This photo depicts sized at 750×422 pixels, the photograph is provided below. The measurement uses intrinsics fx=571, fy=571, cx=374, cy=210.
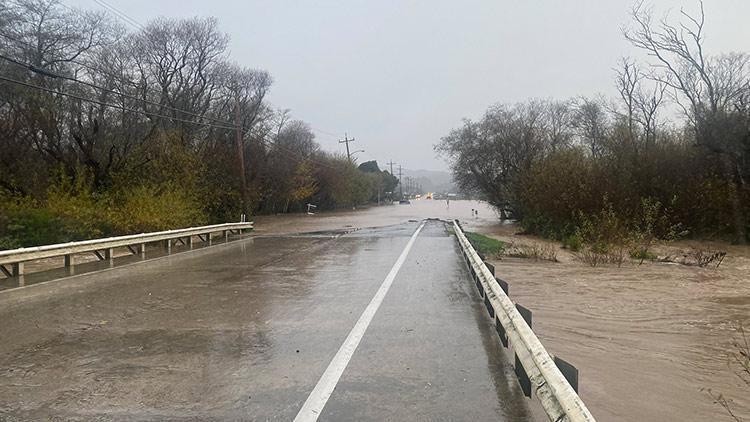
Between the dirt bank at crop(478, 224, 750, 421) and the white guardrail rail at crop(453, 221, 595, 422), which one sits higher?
the white guardrail rail at crop(453, 221, 595, 422)

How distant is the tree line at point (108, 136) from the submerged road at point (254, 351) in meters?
9.17

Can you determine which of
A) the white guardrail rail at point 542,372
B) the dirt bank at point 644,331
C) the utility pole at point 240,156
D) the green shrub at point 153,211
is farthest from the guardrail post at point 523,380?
the utility pole at point 240,156

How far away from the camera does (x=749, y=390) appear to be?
220 inches

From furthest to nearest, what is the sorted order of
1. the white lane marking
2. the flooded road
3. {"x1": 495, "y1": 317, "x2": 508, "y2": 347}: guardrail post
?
{"x1": 495, "y1": 317, "x2": 508, "y2": 347}: guardrail post → the flooded road → the white lane marking

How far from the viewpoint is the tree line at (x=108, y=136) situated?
2100 centimetres

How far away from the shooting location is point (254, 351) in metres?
6.53

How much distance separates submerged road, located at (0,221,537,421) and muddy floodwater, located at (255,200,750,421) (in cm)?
100

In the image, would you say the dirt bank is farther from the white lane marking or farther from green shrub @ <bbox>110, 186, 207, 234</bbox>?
green shrub @ <bbox>110, 186, 207, 234</bbox>

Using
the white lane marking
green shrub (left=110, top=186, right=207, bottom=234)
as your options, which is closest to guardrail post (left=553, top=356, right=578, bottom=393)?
the white lane marking

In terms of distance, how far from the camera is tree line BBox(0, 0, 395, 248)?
68.9ft

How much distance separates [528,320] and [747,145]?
2594cm

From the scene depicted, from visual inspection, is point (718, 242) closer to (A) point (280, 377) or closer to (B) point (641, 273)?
(B) point (641, 273)

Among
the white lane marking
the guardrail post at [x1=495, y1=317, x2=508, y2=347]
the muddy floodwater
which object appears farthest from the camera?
the guardrail post at [x1=495, y1=317, x2=508, y2=347]

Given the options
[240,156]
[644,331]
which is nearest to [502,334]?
[644,331]
